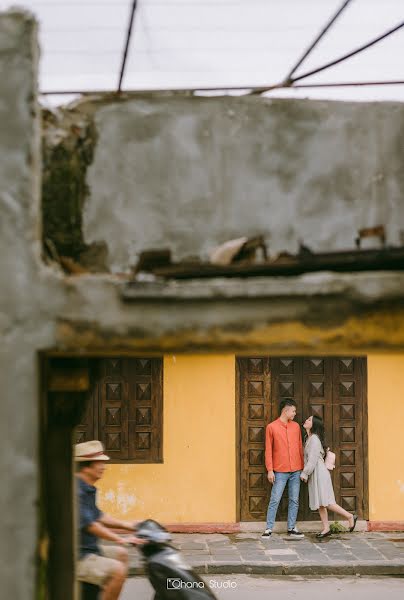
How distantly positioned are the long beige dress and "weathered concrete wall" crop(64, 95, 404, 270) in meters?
7.20

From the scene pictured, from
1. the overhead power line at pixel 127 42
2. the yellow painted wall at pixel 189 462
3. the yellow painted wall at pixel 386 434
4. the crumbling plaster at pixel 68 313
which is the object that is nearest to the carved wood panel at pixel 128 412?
the yellow painted wall at pixel 189 462

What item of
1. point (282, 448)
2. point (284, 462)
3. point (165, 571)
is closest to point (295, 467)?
point (284, 462)

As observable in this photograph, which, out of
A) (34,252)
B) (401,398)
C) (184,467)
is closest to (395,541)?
(401,398)

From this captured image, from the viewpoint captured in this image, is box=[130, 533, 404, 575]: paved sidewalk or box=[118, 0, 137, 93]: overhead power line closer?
box=[118, 0, 137, 93]: overhead power line

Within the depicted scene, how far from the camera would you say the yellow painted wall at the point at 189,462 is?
35.9 feet

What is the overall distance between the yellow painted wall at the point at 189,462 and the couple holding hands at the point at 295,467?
64 centimetres

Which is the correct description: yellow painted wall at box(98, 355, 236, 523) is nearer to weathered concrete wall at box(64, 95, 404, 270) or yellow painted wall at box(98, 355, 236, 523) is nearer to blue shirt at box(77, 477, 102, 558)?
blue shirt at box(77, 477, 102, 558)

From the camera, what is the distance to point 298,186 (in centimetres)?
375

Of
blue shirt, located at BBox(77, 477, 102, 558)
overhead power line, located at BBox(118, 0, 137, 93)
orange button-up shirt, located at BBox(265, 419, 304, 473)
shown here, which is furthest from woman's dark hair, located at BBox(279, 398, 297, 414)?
overhead power line, located at BBox(118, 0, 137, 93)

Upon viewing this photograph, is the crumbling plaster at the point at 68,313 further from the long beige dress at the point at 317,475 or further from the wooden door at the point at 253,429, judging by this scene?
the wooden door at the point at 253,429

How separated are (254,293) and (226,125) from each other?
0.87m

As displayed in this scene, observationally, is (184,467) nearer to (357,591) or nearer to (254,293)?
(357,591)

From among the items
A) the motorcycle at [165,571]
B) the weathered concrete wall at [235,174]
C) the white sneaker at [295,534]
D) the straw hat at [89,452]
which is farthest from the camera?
the white sneaker at [295,534]

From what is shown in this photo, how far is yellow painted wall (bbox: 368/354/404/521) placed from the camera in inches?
438
